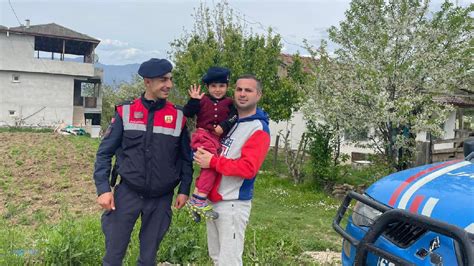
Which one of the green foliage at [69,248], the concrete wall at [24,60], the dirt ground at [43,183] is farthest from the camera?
the concrete wall at [24,60]

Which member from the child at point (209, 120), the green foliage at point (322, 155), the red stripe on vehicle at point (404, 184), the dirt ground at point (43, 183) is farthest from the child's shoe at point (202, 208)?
the green foliage at point (322, 155)

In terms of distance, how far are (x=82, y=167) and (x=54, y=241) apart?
11.3m

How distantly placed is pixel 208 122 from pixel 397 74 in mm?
7322

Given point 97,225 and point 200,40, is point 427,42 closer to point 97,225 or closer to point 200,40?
point 97,225

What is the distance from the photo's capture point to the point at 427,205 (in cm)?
231

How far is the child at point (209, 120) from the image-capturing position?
10.6ft

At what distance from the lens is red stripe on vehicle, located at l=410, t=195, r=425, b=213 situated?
2352 millimetres

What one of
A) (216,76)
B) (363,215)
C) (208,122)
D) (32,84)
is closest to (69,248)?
(208,122)

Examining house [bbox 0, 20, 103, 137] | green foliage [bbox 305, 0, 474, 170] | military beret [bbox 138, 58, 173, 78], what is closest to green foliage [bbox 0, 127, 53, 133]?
house [bbox 0, 20, 103, 137]

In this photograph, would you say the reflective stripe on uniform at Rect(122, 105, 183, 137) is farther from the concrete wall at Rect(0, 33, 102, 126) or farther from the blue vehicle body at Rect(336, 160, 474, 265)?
the concrete wall at Rect(0, 33, 102, 126)

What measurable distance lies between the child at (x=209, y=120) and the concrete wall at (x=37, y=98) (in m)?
33.7

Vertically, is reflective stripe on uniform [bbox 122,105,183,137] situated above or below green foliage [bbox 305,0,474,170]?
below

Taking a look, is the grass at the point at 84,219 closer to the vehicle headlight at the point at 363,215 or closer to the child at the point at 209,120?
the child at the point at 209,120

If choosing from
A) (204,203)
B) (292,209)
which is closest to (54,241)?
(204,203)
